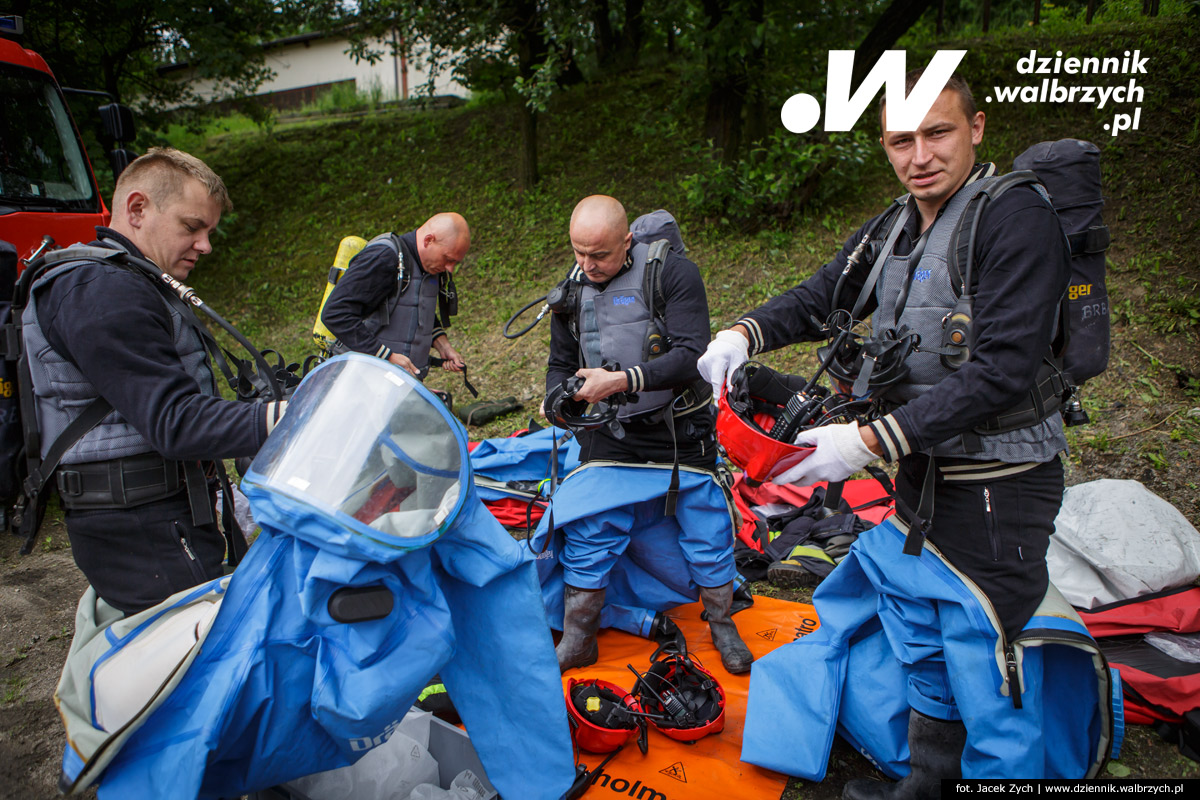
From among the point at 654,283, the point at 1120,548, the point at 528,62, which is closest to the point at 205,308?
the point at 654,283

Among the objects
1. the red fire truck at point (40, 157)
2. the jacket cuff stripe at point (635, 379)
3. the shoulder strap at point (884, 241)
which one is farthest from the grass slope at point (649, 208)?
the red fire truck at point (40, 157)

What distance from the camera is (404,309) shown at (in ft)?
15.6

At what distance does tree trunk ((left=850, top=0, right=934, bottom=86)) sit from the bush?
71 cm

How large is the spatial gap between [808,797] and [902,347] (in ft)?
5.32

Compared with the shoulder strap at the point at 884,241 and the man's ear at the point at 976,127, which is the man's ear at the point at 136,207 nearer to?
the shoulder strap at the point at 884,241

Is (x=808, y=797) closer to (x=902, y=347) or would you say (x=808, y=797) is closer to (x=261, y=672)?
(x=902, y=347)

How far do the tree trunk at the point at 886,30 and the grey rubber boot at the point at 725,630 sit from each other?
622cm

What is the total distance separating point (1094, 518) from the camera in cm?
351

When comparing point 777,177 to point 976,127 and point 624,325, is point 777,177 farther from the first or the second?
point 976,127

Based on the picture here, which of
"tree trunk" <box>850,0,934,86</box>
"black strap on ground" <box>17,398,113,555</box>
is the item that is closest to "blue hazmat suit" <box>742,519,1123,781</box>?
"black strap on ground" <box>17,398,113,555</box>

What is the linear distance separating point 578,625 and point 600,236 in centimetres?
177

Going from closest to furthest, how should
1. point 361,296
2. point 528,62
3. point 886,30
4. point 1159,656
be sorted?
point 1159,656
point 361,296
point 886,30
point 528,62

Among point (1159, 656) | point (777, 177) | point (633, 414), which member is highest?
point (777, 177)

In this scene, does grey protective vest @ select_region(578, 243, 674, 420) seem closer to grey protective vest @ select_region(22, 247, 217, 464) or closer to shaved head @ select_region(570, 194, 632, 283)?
shaved head @ select_region(570, 194, 632, 283)
